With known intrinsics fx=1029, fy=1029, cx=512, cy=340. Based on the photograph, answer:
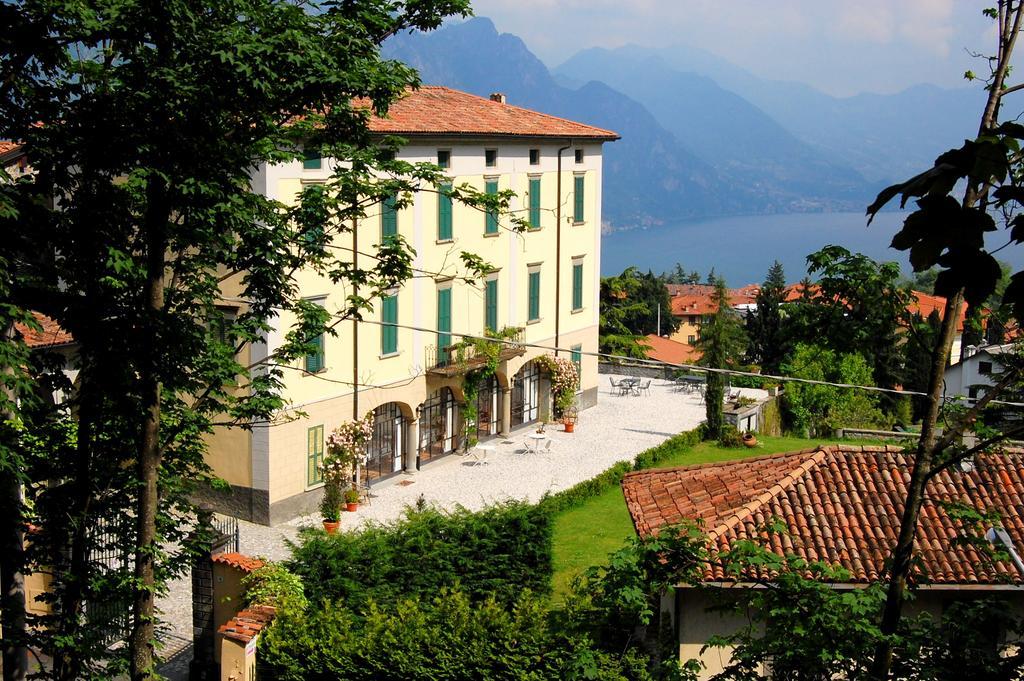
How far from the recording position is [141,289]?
8.29 metres

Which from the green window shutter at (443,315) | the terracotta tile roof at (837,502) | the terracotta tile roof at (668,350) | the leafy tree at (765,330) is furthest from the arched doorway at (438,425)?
the terracotta tile roof at (668,350)

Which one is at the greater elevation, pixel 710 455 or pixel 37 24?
pixel 37 24

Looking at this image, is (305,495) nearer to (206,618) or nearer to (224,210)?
(206,618)

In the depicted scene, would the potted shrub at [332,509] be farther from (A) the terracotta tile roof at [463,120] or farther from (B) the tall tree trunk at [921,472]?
(B) the tall tree trunk at [921,472]

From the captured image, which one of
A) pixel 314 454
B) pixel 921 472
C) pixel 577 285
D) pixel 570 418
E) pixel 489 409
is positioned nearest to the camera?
pixel 921 472

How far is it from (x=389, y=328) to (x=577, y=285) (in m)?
7.99

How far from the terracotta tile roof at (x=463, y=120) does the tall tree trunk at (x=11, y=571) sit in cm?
1241

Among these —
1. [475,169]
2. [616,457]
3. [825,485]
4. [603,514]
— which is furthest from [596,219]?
[825,485]

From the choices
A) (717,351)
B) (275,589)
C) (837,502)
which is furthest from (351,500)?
(717,351)

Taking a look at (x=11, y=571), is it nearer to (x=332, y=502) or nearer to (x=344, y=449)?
(x=332, y=502)

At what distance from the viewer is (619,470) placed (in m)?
21.9

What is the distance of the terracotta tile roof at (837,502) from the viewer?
10195 millimetres

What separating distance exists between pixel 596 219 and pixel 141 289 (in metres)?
20.8

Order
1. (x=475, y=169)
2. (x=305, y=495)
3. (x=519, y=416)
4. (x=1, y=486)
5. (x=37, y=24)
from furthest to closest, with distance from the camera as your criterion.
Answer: (x=519, y=416) → (x=475, y=169) → (x=305, y=495) → (x=1, y=486) → (x=37, y=24)
